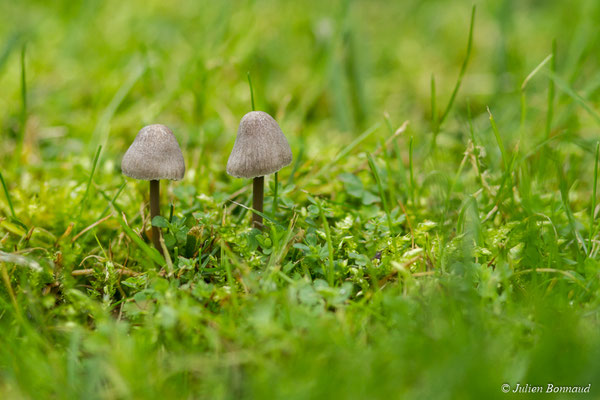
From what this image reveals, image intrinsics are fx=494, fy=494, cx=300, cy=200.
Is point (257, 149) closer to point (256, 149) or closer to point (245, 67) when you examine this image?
point (256, 149)

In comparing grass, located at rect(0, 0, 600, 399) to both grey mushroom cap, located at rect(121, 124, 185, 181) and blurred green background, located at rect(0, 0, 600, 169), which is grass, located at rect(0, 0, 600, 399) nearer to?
blurred green background, located at rect(0, 0, 600, 169)

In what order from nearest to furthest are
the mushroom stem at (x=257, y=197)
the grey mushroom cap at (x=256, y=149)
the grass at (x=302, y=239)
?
the grass at (x=302, y=239)
the grey mushroom cap at (x=256, y=149)
the mushroom stem at (x=257, y=197)

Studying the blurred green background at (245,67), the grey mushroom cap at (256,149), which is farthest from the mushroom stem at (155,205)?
the blurred green background at (245,67)

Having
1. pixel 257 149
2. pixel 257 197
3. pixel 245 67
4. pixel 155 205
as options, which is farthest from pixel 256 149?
pixel 245 67

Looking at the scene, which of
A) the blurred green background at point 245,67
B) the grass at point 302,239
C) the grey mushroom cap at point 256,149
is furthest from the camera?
→ the blurred green background at point 245,67

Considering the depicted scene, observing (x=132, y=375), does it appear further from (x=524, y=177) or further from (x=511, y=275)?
(x=524, y=177)

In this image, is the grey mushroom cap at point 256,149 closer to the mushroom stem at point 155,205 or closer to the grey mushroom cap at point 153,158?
the grey mushroom cap at point 153,158

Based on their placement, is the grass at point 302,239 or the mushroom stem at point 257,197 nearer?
the grass at point 302,239
